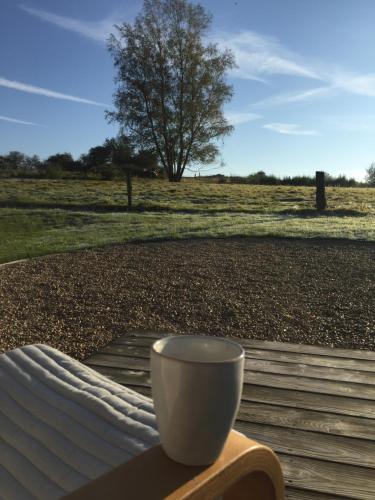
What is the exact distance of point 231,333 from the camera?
4.27 m

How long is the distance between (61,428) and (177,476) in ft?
1.73

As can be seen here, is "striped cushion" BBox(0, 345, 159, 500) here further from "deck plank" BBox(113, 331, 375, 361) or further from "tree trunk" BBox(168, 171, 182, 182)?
"tree trunk" BBox(168, 171, 182, 182)

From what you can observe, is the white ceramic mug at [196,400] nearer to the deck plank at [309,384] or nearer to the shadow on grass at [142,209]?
the deck plank at [309,384]

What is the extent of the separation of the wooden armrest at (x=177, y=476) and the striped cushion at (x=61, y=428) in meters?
0.19

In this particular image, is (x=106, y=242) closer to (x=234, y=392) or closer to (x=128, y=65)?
(x=234, y=392)

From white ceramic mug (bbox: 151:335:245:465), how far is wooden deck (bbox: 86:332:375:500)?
101 centimetres

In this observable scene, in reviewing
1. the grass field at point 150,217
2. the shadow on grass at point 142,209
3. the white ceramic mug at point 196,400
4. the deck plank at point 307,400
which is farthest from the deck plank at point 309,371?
the shadow on grass at point 142,209

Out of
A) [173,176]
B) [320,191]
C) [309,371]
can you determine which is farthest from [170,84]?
[309,371]

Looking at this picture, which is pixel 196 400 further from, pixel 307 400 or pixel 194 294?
pixel 194 294

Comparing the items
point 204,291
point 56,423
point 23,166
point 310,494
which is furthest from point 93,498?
point 23,166

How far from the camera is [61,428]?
1.36m

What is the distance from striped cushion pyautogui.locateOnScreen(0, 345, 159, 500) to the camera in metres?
1.20

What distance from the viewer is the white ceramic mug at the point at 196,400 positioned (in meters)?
0.88

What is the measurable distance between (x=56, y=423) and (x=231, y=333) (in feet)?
9.85
